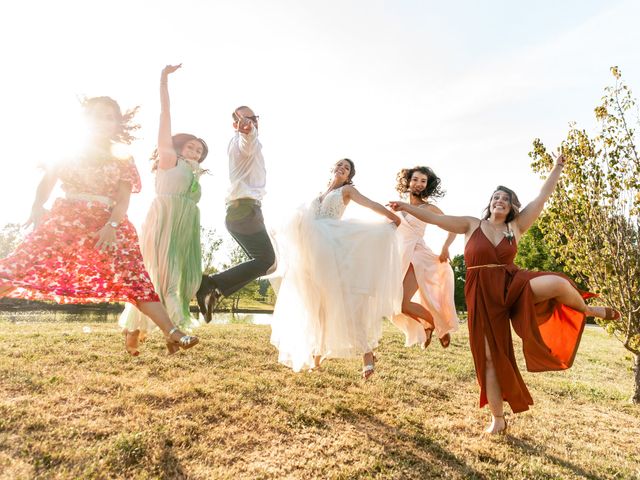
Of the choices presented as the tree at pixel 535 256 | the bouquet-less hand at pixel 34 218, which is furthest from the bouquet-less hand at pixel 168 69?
the tree at pixel 535 256

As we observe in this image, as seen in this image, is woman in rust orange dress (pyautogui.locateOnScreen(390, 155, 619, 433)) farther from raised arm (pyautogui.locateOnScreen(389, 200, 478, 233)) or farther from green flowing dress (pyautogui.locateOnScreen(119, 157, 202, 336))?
green flowing dress (pyautogui.locateOnScreen(119, 157, 202, 336))

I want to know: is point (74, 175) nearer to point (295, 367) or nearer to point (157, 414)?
point (157, 414)

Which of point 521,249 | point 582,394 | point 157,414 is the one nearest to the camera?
point 157,414

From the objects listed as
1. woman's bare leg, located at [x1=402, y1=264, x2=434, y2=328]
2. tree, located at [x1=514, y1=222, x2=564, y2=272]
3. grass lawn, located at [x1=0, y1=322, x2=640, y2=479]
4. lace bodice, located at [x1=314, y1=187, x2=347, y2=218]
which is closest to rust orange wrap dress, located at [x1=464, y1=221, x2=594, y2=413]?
grass lawn, located at [x1=0, y1=322, x2=640, y2=479]

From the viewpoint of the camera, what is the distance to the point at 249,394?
6.15 m

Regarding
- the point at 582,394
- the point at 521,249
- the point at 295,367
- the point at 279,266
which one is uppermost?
the point at 521,249

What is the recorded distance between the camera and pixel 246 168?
481 cm

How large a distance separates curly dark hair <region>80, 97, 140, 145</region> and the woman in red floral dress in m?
0.19

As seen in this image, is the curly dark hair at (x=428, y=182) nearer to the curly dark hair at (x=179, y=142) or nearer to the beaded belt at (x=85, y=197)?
the curly dark hair at (x=179, y=142)

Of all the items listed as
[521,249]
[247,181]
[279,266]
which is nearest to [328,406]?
[279,266]

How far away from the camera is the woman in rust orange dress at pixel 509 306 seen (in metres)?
5.07

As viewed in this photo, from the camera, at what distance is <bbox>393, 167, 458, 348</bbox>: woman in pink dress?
6.80 meters

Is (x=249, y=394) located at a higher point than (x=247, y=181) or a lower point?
lower

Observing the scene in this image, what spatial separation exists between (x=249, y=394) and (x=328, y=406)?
1.09 metres
